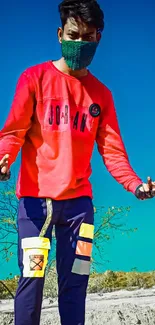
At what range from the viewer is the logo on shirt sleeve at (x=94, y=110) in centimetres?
310

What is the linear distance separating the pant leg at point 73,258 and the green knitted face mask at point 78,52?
0.66 metres

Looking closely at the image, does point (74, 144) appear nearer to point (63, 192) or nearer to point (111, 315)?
point (63, 192)

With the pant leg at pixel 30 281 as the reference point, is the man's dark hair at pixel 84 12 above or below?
above

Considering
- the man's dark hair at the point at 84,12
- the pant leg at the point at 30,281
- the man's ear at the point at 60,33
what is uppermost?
the man's dark hair at the point at 84,12

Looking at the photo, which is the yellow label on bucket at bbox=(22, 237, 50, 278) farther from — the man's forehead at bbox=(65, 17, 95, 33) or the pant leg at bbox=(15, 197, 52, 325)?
the man's forehead at bbox=(65, 17, 95, 33)

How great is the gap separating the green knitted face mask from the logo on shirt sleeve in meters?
0.19

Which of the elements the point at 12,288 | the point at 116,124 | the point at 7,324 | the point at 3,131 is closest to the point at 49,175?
the point at 3,131

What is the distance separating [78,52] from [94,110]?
0.94ft

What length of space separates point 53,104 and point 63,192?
1.39 ft

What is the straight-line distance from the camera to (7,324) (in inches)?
210

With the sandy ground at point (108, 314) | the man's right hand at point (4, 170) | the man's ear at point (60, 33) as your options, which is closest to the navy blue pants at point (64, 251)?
the man's right hand at point (4, 170)

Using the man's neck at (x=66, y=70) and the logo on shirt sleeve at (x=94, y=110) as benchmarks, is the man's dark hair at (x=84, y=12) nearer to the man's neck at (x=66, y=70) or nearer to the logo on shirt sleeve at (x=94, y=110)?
the man's neck at (x=66, y=70)

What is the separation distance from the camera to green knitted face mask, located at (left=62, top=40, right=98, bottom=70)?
304 centimetres

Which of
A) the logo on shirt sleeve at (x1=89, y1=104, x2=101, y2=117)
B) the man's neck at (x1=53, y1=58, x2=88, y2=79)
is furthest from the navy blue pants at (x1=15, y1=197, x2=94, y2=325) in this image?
the man's neck at (x1=53, y1=58, x2=88, y2=79)
